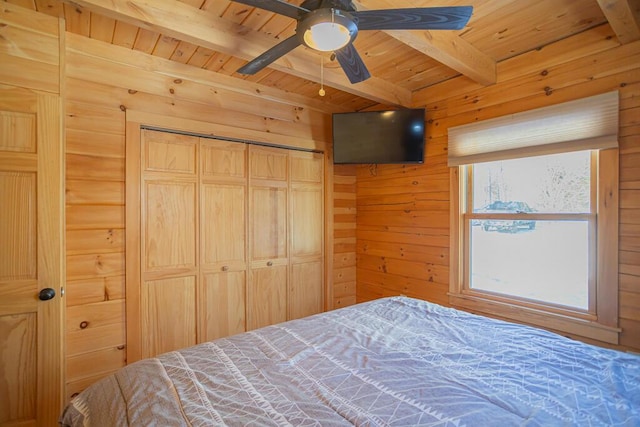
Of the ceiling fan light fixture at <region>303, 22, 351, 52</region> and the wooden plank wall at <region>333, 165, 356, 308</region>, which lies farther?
the wooden plank wall at <region>333, 165, 356, 308</region>

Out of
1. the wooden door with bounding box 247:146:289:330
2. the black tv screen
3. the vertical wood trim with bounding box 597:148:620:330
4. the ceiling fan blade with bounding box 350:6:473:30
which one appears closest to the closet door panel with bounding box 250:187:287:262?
the wooden door with bounding box 247:146:289:330

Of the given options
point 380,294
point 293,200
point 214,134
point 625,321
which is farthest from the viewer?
point 380,294

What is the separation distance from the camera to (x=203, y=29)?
6.10 ft

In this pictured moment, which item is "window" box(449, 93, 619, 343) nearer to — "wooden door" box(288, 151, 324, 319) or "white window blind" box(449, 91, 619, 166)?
"white window blind" box(449, 91, 619, 166)

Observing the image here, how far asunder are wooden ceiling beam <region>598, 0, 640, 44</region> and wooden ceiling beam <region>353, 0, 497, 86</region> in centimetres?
72

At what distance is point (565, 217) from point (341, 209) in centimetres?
200

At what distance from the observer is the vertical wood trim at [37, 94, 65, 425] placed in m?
1.71

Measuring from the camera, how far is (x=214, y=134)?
2.62 meters

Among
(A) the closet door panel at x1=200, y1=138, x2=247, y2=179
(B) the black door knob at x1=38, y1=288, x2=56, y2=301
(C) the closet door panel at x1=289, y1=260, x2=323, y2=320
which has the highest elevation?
(A) the closet door panel at x1=200, y1=138, x2=247, y2=179

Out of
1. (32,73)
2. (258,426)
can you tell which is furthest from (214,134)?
(258,426)

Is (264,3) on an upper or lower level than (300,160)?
upper

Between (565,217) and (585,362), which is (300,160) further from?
(585,362)

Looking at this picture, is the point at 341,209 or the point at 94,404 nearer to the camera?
the point at 94,404

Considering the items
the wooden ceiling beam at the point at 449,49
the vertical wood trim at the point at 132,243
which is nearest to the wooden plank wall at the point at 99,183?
the vertical wood trim at the point at 132,243
